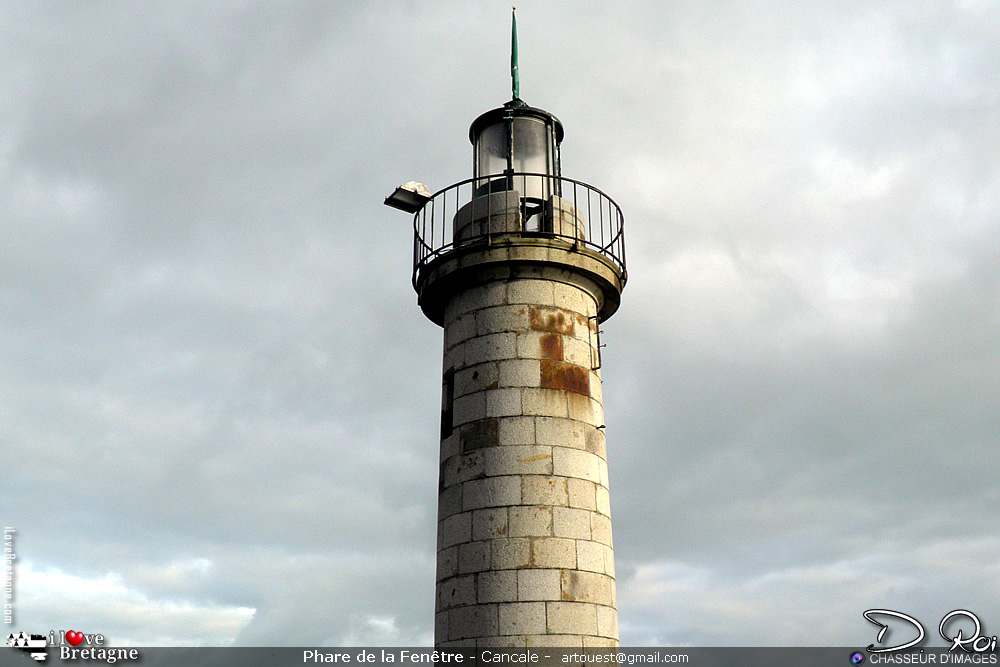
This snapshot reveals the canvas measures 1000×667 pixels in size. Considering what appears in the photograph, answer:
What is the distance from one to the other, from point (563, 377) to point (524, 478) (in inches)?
84.2

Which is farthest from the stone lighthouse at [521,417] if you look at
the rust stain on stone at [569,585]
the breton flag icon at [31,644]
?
the breton flag icon at [31,644]

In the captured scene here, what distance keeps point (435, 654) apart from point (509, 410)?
455cm

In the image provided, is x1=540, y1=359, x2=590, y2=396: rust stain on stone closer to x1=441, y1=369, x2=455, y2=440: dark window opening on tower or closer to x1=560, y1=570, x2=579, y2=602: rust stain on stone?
x1=441, y1=369, x2=455, y2=440: dark window opening on tower

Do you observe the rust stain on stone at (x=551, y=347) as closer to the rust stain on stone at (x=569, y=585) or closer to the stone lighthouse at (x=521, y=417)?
the stone lighthouse at (x=521, y=417)

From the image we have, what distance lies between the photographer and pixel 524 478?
15367 millimetres

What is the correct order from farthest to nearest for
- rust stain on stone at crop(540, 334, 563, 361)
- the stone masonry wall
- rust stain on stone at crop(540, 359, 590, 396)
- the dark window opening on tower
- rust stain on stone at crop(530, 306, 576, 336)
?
the dark window opening on tower < rust stain on stone at crop(530, 306, 576, 336) < rust stain on stone at crop(540, 334, 563, 361) < rust stain on stone at crop(540, 359, 590, 396) < the stone masonry wall

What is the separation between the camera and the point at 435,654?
15.5 m

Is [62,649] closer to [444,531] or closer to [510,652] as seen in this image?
[444,531]

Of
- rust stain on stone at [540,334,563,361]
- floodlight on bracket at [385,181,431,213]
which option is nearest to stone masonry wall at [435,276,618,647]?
rust stain on stone at [540,334,563,361]

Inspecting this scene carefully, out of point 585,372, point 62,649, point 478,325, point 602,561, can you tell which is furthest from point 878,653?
point 62,649

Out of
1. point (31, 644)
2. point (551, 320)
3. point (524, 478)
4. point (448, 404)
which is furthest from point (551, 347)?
point (31, 644)

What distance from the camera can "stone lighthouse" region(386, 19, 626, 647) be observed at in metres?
14.9

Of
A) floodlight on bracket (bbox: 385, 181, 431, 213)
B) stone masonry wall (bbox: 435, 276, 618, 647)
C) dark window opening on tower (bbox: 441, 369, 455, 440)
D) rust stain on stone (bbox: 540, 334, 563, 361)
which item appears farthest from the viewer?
floodlight on bracket (bbox: 385, 181, 431, 213)

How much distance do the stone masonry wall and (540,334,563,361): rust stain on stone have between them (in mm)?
19
